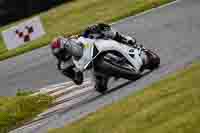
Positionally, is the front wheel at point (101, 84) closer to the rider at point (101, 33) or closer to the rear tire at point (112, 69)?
the rear tire at point (112, 69)

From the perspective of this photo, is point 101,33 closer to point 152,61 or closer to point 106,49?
point 106,49

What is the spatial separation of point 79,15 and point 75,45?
13054 mm

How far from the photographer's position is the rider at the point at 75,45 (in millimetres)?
13266

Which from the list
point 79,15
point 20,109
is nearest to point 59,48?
point 20,109

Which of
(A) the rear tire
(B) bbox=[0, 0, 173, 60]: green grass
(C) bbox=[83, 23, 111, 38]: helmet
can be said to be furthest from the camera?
(B) bbox=[0, 0, 173, 60]: green grass

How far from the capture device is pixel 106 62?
13719 millimetres

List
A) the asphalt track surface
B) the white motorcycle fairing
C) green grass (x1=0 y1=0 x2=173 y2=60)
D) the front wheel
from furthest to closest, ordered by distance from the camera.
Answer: green grass (x1=0 y1=0 x2=173 y2=60), the front wheel, the white motorcycle fairing, the asphalt track surface

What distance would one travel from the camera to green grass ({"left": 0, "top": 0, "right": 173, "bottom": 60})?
2359 centimetres

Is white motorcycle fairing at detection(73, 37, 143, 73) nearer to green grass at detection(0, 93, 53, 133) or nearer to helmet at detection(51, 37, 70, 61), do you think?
helmet at detection(51, 37, 70, 61)

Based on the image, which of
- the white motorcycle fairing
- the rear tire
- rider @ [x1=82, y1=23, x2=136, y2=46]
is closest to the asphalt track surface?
the rear tire

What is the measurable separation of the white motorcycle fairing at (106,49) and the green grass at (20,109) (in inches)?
73.4

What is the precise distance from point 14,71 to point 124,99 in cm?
957

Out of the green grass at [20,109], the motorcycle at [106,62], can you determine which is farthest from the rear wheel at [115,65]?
the green grass at [20,109]

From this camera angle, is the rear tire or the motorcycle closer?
the motorcycle
